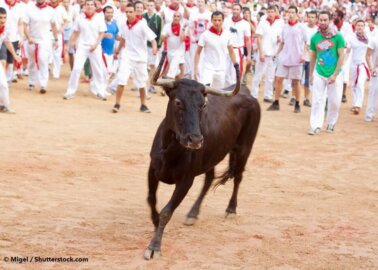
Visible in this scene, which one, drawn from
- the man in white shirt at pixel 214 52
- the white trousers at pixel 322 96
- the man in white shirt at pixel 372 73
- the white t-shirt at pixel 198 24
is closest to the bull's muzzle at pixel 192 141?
the white trousers at pixel 322 96

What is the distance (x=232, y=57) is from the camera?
14.5 metres

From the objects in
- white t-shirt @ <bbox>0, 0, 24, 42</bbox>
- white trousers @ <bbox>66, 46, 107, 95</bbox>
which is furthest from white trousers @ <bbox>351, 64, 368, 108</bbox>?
white t-shirt @ <bbox>0, 0, 24, 42</bbox>

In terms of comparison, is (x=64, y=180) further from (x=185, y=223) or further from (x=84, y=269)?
(x=84, y=269)

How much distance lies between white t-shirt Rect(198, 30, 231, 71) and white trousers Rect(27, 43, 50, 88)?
14.0 ft

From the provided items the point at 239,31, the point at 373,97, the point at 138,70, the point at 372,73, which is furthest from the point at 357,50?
the point at 138,70

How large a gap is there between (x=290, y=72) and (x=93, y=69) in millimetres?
4372

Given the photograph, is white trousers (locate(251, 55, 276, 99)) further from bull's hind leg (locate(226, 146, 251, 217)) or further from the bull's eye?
A: the bull's eye

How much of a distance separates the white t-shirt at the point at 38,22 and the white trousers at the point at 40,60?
6.3 inches

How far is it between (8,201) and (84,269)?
7.44 feet

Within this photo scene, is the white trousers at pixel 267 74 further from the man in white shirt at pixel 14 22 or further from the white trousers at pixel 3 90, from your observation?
the white trousers at pixel 3 90

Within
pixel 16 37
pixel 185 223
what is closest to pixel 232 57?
pixel 16 37

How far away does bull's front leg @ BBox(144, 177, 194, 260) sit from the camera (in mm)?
6332

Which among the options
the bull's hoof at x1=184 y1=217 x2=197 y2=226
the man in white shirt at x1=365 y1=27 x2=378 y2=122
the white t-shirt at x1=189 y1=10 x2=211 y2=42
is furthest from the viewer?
the white t-shirt at x1=189 y1=10 x2=211 y2=42

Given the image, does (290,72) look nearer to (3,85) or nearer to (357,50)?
(357,50)
